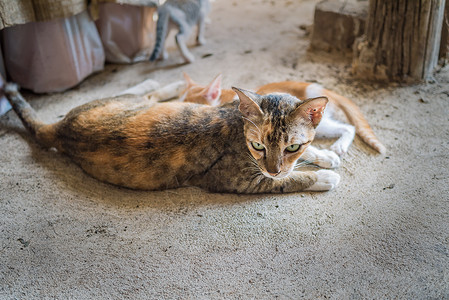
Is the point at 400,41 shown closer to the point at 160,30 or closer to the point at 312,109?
the point at 312,109

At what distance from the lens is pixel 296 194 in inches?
97.4

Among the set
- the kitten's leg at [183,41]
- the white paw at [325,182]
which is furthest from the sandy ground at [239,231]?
the kitten's leg at [183,41]

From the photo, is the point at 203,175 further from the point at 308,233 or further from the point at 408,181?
the point at 408,181

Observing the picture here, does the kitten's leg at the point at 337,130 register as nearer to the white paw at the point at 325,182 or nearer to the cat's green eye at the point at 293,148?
the white paw at the point at 325,182

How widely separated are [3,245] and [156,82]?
2010 millimetres

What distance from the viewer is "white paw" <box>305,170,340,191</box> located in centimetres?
246

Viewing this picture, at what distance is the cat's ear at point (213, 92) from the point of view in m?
3.01

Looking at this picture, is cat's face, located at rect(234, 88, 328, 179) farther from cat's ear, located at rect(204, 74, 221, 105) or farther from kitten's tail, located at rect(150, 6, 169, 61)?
kitten's tail, located at rect(150, 6, 169, 61)

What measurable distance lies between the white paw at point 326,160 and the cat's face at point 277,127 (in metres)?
0.43

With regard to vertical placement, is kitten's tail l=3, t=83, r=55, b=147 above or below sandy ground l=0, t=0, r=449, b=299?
above

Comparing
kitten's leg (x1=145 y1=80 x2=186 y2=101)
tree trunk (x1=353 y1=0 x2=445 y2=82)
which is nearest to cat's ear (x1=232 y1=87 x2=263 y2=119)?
kitten's leg (x1=145 y1=80 x2=186 y2=101)

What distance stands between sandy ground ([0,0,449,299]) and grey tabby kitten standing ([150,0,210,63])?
5.44 feet

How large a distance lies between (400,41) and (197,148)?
7.01 feet

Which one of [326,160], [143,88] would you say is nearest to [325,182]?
[326,160]
